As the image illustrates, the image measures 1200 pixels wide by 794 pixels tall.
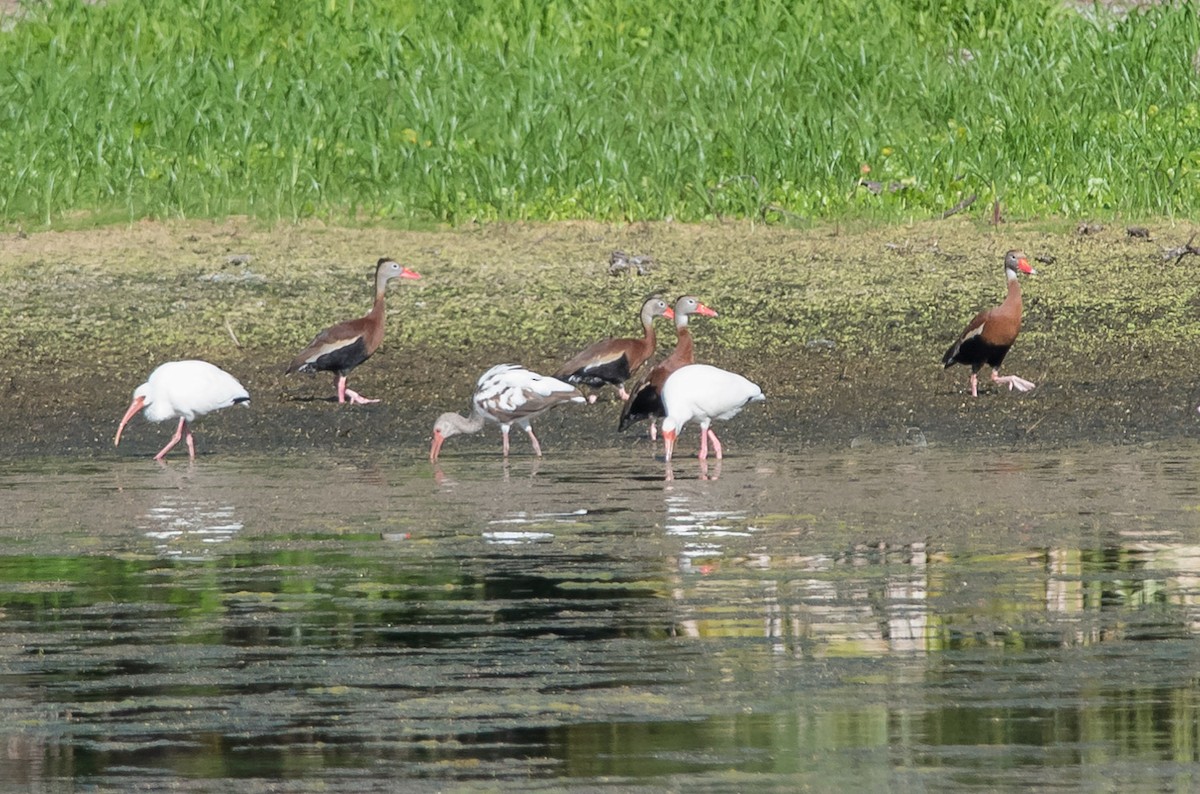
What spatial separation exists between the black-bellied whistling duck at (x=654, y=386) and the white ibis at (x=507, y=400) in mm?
331

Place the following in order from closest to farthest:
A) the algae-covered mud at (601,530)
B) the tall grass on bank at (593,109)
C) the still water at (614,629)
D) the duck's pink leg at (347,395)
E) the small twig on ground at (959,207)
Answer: the still water at (614,629) → the algae-covered mud at (601,530) → the duck's pink leg at (347,395) → the small twig on ground at (959,207) → the tall grass on bank at (593,109)

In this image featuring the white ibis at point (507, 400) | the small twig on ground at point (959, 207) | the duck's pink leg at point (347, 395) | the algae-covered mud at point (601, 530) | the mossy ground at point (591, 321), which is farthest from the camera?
the small twig on ground at point (959, 207)

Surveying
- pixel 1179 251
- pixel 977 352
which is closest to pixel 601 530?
pixel 977 352

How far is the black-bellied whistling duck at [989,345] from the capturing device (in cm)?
1391

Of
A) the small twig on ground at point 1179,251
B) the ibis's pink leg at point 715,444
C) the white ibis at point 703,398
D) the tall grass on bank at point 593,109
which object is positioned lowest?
the ibis's pink leg at point 715,444

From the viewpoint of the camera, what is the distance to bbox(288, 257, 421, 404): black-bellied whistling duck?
1427cm

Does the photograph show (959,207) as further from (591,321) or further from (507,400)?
(507,400)

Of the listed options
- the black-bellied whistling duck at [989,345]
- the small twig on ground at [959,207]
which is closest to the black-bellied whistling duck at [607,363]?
the black-bellied whistling duck at [989,345]

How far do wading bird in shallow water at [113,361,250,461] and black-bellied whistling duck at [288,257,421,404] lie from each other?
2.92 ft

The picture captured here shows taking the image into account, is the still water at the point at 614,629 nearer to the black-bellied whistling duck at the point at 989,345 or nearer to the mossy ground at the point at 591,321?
the mossy ground at the point at 591,321

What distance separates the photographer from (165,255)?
16.9m

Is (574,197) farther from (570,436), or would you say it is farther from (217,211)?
(570,436)

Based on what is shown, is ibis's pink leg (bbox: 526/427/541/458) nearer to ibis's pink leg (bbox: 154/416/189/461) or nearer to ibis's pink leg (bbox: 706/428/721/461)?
ibis's pink leg (bbox: 706/428/721/461)

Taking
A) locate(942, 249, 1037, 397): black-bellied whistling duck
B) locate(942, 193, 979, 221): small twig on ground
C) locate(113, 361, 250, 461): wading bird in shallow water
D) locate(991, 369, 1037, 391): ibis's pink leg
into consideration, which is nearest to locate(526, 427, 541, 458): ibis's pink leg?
locate(113, 361, 250, 461): wading bird in shallow water
